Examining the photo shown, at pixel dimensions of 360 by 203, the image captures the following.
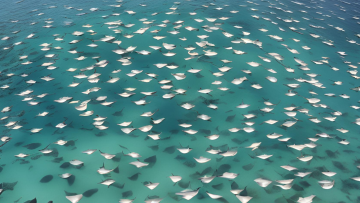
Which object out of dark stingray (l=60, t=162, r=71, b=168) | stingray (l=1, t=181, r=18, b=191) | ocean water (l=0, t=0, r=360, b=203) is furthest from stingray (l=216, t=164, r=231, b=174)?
stingray (l=1, t=181, r=18, b=191)

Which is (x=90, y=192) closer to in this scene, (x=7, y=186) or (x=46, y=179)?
(x=46, y=179)

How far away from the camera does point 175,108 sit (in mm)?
5918

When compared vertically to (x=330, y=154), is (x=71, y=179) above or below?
above

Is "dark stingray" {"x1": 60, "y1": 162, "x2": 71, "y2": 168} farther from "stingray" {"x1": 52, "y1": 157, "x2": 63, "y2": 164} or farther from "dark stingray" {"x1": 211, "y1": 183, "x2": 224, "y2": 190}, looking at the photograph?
"dark stingray" {"x1": 211, "y1": 183, "x2": 224, "y2": 190}

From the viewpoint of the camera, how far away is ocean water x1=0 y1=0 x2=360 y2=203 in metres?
4.39

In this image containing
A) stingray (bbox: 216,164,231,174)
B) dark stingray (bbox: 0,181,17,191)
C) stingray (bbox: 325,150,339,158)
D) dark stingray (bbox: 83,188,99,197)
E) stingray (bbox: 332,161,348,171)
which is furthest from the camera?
stingray (bbox: 325,150,339,158)

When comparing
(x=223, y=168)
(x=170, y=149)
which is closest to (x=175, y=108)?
(x=170, y=149)

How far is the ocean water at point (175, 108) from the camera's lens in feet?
14.4

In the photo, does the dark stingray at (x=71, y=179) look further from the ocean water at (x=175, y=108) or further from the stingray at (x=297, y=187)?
the stingray at (x=297, y=187)

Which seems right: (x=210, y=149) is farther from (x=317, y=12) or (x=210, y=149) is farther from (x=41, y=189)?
(x=317, y=12)

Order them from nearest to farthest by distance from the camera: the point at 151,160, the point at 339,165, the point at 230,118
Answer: the point at 151,160
the point at 339,165
the point at 230,118

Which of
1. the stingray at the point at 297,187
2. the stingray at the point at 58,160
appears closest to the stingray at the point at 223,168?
the stingray at the point at 297,187

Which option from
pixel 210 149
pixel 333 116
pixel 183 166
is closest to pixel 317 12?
pixel 333 116

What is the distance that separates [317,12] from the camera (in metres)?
11.0
